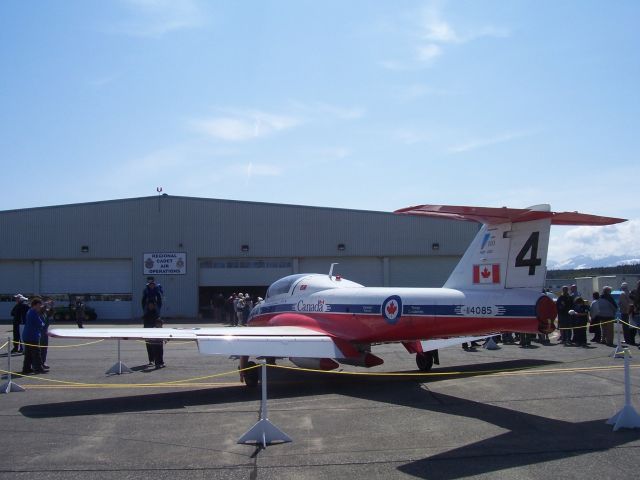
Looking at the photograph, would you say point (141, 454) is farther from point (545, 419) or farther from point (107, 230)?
point (107, 230)

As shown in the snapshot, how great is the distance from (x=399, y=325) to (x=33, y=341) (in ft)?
27.2

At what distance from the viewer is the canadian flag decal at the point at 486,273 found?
32.0ft

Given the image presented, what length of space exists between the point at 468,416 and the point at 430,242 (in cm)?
2891

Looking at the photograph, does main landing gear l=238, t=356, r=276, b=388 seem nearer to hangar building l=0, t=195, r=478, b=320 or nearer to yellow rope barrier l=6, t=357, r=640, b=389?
yellow rope barrier l=6, t=357, r=640, b=389

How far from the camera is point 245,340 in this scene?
396 inches

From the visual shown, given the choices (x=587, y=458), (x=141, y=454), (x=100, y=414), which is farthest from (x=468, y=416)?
(x=100, y=414)

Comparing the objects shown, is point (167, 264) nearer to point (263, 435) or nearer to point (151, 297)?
point (151, 297)

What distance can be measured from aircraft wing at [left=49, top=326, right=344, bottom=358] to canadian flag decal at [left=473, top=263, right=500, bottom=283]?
2.90 metres

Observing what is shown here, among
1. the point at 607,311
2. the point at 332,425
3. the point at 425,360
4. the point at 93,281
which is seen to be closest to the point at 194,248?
the point at 93,281

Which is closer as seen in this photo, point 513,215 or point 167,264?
point 513,215

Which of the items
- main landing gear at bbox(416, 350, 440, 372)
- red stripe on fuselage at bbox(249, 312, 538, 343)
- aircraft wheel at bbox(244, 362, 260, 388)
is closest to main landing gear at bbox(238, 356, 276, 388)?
aircraft wheel at bbox(244, 362, 260, 388)

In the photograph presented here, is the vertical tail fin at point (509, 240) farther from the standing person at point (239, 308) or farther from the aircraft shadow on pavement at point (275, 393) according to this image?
the standing person at point (239, 308)

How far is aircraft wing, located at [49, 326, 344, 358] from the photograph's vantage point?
972 centimetres

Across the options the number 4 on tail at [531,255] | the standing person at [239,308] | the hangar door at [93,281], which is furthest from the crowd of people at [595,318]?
the hangar door at [93,281]
